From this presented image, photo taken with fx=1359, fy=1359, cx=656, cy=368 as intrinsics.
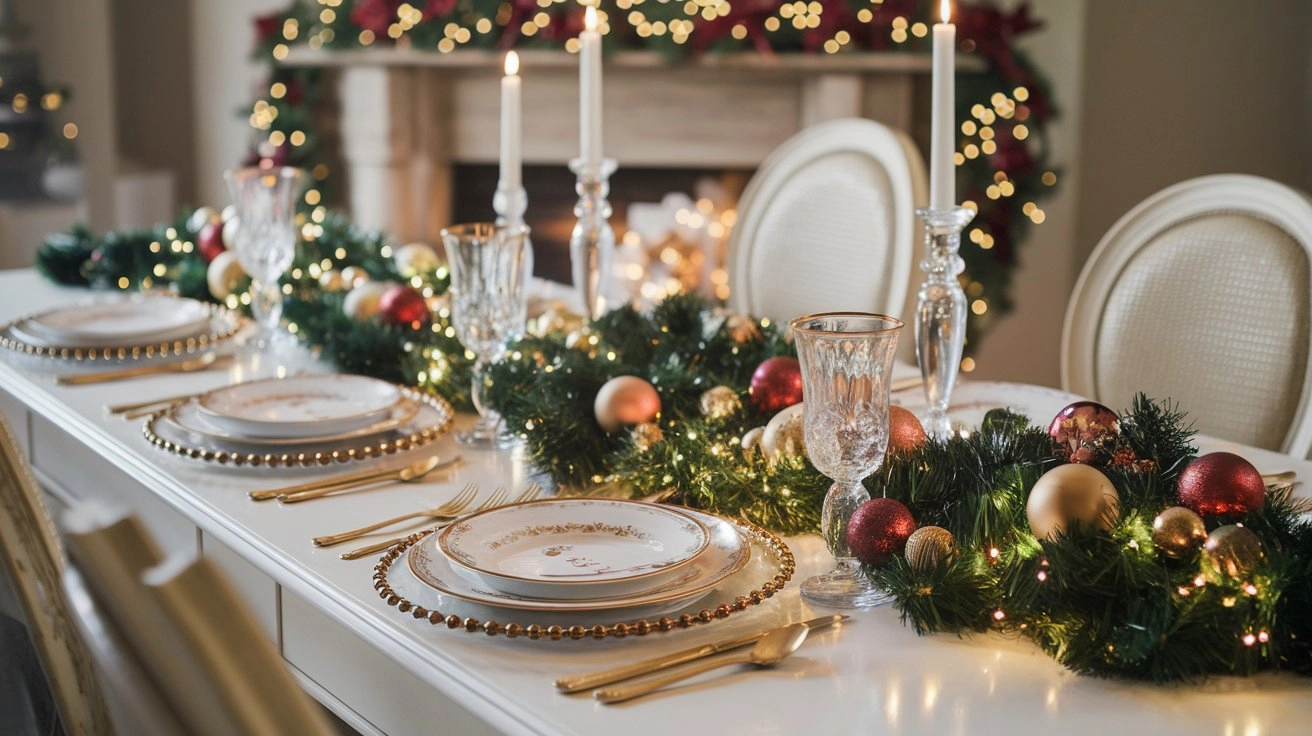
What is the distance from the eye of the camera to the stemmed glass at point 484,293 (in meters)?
1.30

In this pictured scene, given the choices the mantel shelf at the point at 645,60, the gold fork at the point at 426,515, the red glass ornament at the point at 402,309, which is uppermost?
the mantel shelf at the point at 645,60

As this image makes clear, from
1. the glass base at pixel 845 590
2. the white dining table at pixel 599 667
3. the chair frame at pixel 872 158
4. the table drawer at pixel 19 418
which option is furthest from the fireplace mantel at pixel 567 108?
the glass base at pixel 845 590

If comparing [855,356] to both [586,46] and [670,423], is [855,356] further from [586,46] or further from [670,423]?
[586,46]

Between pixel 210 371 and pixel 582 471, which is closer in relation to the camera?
pixel 582 471

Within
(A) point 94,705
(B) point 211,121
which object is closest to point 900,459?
(A) point 94,705

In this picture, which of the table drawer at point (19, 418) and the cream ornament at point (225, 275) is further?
the cream ornament at point (225, 275)

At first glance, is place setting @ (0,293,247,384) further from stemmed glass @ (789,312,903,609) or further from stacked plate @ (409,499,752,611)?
stemmed glass @ (789,312,903,609)

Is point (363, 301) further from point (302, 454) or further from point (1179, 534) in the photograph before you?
point (1179, 534)

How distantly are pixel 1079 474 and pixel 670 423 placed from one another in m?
0.43

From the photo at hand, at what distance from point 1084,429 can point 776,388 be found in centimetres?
31

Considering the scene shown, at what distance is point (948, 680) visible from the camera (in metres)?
0.79

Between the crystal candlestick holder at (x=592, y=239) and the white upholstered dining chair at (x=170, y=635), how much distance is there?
1.11m

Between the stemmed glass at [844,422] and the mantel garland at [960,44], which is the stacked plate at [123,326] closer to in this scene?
the stemmed glass at [844,422]

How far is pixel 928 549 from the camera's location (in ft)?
2.87
